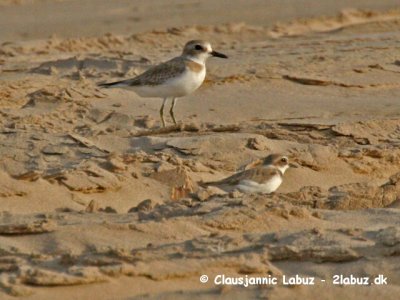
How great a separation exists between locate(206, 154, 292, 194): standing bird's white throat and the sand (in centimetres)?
20

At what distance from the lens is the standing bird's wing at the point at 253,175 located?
24.1 feet

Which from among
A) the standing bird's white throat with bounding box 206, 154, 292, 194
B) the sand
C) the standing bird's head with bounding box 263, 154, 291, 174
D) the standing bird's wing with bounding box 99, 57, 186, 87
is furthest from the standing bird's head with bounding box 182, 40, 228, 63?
the standing bird's white throat with bounding box 206, 154, 292, 194

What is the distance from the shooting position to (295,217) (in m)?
6.13

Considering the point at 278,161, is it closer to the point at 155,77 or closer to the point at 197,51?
the point at 155,77

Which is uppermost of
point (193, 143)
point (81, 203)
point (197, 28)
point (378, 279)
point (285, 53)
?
point (197, 28)

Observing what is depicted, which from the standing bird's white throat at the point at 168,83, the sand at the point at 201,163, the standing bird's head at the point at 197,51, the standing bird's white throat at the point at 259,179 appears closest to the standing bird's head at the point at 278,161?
the standing bird's white throat at the point at 259,179

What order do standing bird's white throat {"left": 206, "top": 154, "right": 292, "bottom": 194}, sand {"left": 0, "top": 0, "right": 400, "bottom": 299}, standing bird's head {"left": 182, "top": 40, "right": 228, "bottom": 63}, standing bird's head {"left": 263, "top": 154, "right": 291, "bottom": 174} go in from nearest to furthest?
sand {"left": 0, "top": 0, "right": 400, "bottom": 299}, standing bird's white throat {"left": 206, "top": 154, "right": 292, "bottom": 194}, standing bird's head {"left": 263, "top": 154, "right": 291, "bottom": 174}, standing bird's head {"left": 182, "top": 40, "right": 228, "bottom": 63}


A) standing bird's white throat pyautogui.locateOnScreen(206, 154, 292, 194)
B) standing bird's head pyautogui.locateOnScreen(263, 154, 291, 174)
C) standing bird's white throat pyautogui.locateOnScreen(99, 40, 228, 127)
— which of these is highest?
standing bird's white throat pyautogui.locateOnScreen(99, 40, 228, 127)

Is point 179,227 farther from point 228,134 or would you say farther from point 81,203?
point 228,134

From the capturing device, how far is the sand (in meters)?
5.36

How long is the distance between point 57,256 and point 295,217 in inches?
51.7

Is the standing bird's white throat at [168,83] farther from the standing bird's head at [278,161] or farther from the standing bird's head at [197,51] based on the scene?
the standing bird's head at [278,161]

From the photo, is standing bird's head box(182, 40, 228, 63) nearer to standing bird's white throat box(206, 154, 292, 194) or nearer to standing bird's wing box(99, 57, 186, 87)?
standing bird's wing box(99, 57, 186, 87)

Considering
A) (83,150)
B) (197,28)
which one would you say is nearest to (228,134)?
(83,150)
